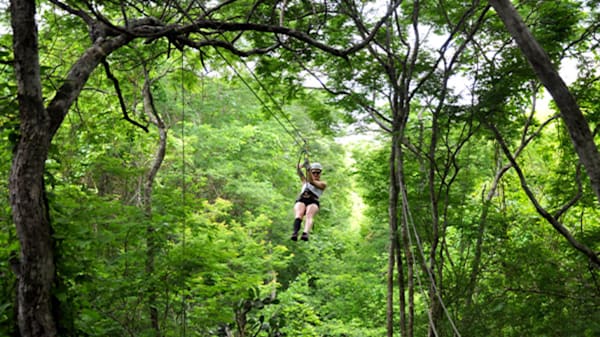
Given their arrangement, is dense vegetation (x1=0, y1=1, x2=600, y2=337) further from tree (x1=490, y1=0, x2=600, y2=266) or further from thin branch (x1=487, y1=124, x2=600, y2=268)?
tree (x1=490, y1=0, x2=600, y2=266)

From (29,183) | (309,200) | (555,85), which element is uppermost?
(309,200)

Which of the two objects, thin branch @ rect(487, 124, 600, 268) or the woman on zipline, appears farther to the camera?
the woman on zipline

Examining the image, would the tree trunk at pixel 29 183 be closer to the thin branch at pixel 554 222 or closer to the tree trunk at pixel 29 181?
the tree trunk at pixel 29 181

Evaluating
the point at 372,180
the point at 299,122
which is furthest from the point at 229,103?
the point at 372,180

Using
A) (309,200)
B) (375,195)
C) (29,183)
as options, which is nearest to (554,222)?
(309,200)

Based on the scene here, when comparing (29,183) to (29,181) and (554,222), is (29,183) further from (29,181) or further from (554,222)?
(554,222)

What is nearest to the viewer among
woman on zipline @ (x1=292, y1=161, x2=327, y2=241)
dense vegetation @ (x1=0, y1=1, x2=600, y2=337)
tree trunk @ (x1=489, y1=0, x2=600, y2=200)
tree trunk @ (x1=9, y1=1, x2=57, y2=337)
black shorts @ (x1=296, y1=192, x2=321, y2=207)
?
tree trunk @ (x1=9, y1=1, x2=57, y2=337)

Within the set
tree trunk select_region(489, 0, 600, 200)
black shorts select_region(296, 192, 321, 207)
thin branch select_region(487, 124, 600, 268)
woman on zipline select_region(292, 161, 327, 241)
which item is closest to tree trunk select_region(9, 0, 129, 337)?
tree trunk select_region(489, 0, 600, 200)

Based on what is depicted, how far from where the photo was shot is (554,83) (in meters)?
2.54

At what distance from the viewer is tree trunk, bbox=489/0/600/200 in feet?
8.27

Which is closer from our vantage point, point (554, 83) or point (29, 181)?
point (29, 181)

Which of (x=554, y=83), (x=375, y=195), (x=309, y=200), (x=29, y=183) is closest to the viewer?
(x=29, y=183)

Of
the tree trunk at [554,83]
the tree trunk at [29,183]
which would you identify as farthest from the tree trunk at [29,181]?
the tree trunk at [554,83]

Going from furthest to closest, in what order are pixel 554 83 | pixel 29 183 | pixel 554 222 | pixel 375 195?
1. pixel 375 195
2. pixel 554 222
3. pixel 554 83
4. pixel 29 183
